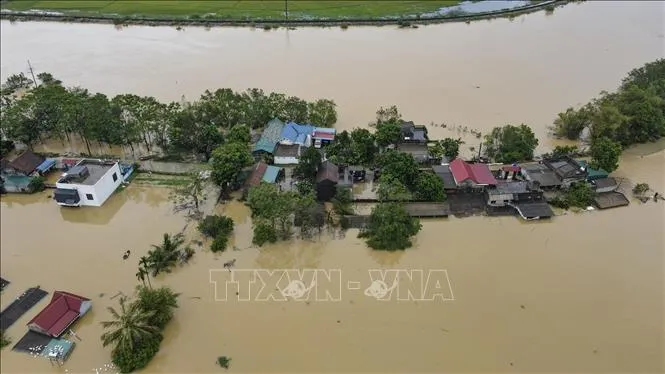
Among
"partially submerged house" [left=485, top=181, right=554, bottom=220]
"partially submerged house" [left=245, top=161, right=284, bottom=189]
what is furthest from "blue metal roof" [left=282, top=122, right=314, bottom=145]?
"partially submerged house" [left=485, top=181, right=554, bottom=220]

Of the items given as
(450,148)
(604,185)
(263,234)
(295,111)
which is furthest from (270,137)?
(604,185)

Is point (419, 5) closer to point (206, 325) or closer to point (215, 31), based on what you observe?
point (215, 31)

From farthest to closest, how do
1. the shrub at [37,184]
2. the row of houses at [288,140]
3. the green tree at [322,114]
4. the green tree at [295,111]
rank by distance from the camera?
1. the green tree at [322,114]
2. the green tree at [295,111]
3. the row of houses at [288,140]
4. the shrub at [37,184]

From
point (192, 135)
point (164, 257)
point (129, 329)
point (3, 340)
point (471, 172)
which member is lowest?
point (3, 340)

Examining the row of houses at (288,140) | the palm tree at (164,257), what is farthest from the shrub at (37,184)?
the row of houses at (288,140)

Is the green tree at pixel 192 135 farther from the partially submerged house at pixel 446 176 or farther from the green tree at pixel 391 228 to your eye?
the partially submerged house at pixel 446 176

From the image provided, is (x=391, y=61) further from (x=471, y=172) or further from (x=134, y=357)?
(x=134, y=357)
